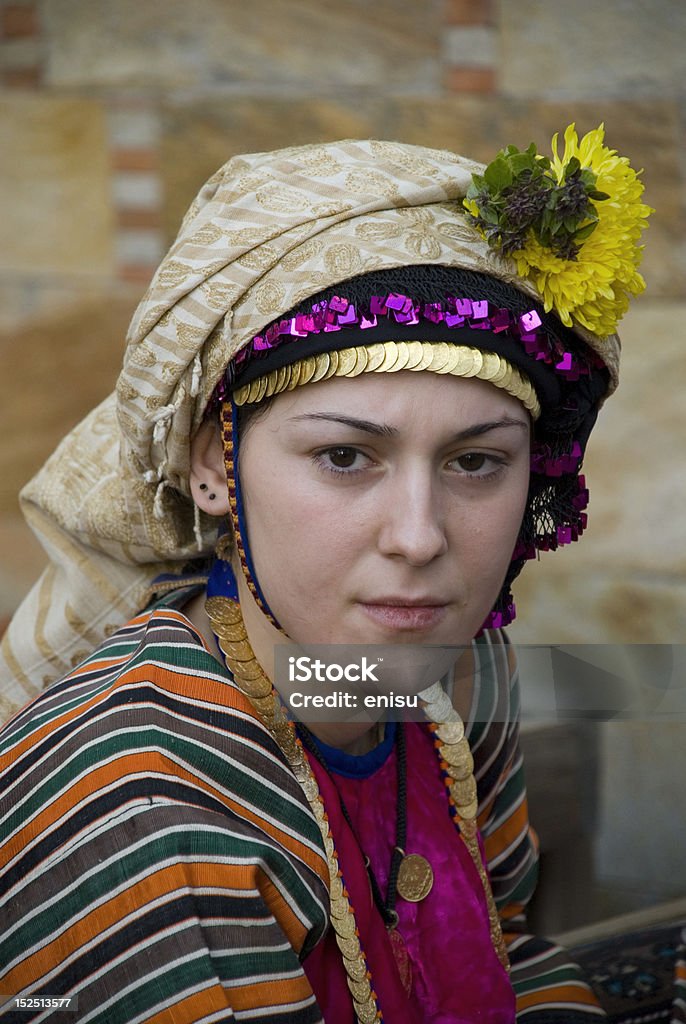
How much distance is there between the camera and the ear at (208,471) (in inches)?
57.8

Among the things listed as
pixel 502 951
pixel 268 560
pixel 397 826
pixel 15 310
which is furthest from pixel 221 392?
pixel 15 310

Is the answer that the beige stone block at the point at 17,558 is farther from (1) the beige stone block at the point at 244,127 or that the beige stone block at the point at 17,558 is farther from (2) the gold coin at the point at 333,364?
(2) the gold coin at the point at 333,364

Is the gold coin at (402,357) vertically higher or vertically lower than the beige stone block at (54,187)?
lower

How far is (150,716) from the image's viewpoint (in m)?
1.31

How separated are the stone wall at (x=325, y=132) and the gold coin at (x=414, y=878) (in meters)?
1.65

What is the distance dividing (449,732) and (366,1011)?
0.45 meters

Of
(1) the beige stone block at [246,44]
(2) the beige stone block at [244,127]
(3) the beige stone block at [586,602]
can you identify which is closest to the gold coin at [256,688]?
(3) the beige stone block at [586,602]

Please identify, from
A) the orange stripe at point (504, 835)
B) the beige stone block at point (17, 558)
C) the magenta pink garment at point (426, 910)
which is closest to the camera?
the magenta pink garment at point (426, 910)

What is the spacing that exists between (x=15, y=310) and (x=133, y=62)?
31.7 inches

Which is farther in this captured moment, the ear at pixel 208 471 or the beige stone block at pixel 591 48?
the beige stone block at pixel 591 48

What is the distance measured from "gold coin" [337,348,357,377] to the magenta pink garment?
0.56m

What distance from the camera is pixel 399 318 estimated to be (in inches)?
49.9

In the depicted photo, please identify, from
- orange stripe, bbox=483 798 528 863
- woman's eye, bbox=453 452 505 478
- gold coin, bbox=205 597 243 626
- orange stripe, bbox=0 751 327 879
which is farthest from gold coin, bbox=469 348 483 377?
orange stripe, bbox=483 798 528 863

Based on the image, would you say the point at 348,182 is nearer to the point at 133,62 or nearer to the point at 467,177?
the point at 467,177
